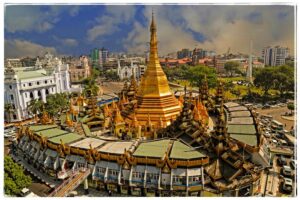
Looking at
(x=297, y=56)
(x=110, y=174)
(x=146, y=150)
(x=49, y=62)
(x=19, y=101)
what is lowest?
(x=110, y=174)

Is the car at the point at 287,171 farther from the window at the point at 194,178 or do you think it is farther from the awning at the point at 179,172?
the awning at the point at 179,172

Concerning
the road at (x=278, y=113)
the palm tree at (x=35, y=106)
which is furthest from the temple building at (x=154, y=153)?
the palm tree at (x=35, y=106)

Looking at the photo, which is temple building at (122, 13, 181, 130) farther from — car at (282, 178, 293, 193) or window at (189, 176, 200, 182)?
car at (282, 178, 293, 193)

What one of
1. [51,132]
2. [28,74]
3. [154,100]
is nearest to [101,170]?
→ [51,132]

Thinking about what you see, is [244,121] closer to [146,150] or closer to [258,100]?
[146,150]

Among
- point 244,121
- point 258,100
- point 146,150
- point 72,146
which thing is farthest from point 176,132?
point 258,100

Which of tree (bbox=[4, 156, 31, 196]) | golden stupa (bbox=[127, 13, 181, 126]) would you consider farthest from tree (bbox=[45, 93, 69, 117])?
tree (bbox=[4, 156, 31, 196])

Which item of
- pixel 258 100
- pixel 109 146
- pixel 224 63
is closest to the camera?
pixel 109 146
